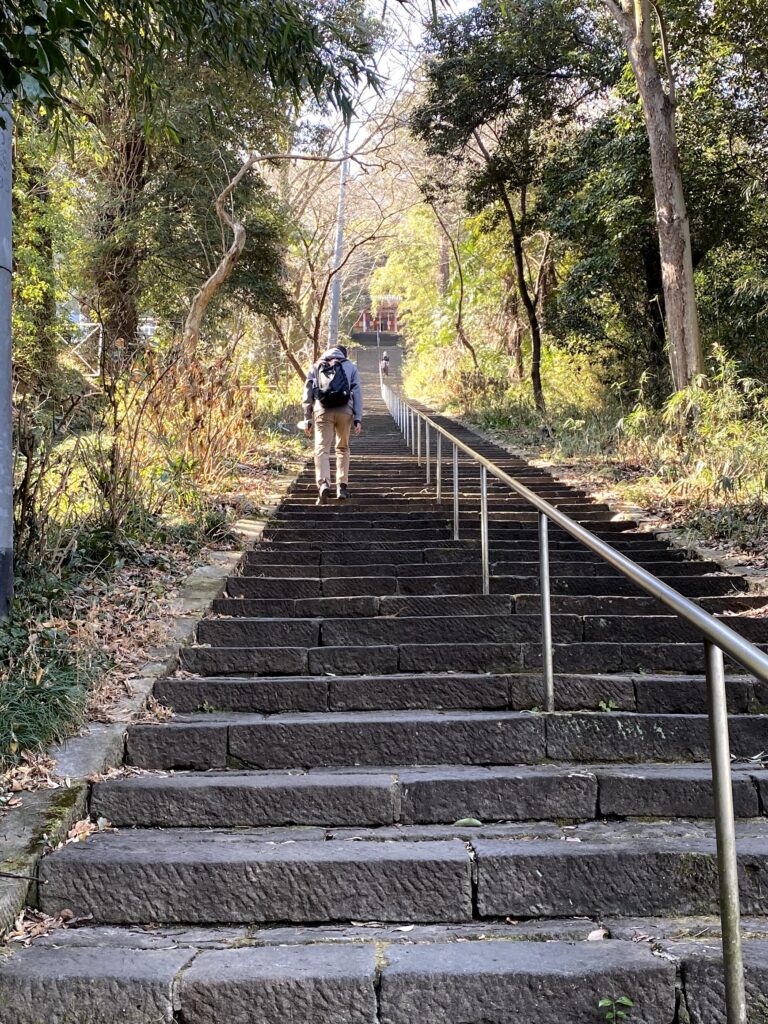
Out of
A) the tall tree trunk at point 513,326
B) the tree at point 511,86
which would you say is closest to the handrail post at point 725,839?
the tree at point 511,86

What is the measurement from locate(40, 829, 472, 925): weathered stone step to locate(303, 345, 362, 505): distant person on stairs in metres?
6.48

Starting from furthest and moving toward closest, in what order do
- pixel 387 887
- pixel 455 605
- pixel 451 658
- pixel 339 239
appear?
pixel 339 239
pixel 455 605
pixel 451 658
pixel 387 887

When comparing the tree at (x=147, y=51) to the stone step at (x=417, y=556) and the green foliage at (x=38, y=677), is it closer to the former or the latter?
the green foliage at (x=38, y=677)

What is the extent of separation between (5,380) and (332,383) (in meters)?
4.84

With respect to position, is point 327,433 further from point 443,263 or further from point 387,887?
point 443,263

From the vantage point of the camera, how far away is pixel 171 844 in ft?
11.1

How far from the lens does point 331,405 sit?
9359 mm

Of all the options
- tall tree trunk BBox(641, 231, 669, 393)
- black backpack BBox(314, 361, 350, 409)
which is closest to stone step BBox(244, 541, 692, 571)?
black backpack BBox(314, 361, 350, 409)

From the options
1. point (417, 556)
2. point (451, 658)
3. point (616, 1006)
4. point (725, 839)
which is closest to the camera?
point (725, 839)

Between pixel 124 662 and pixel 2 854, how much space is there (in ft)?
5.33

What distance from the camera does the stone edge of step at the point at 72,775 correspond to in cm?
309

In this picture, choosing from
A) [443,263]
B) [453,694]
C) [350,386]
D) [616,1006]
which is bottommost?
[616,1006]

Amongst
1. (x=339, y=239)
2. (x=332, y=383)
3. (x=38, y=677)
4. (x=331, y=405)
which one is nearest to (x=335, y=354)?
(x=332, y=383)

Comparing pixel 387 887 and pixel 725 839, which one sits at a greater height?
pixel 725 839
